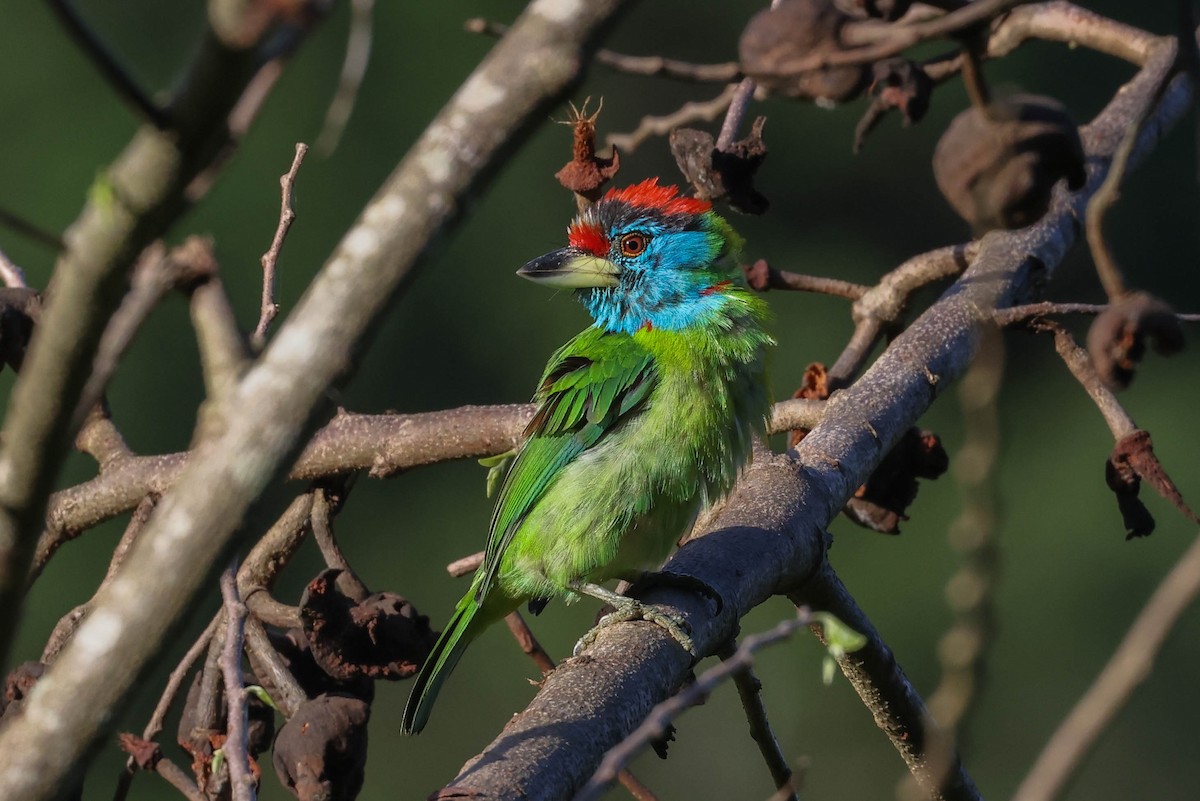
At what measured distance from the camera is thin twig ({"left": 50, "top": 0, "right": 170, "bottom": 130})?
821 millimetres

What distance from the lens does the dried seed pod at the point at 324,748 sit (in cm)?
202

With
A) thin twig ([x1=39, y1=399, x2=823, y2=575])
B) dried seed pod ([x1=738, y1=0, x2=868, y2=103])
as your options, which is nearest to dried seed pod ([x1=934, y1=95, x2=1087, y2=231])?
dried seed pod ([x1=738, y1=0, x2=868, y2=103])

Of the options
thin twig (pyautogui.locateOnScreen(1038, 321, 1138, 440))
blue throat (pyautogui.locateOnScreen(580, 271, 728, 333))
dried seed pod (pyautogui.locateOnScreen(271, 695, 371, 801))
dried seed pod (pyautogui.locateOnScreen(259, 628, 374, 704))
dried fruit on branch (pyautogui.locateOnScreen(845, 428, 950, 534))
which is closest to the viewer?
dried seed pod (pyautogui.locateOnScreen(271, 695, 371, 801))

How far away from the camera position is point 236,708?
153 centimetres

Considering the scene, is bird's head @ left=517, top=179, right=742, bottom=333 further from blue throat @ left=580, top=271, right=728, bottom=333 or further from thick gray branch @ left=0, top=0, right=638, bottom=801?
thick gray branch @ left=0, top=0, right=638, bottom=801

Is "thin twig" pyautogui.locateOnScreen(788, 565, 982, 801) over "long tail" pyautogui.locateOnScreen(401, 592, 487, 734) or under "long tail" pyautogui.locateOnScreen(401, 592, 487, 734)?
under

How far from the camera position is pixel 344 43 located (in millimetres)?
9367

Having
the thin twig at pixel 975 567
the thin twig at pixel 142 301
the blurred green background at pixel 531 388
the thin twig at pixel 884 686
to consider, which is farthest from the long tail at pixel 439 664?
the blurred green background at pixel 531 388

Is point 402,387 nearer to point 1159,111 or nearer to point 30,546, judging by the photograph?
point 1159,111

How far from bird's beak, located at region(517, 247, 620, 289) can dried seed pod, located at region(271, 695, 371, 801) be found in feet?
4.20

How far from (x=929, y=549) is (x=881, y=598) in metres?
0.44

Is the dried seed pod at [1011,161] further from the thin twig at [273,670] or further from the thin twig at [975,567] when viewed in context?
the thin twig at [273,670]

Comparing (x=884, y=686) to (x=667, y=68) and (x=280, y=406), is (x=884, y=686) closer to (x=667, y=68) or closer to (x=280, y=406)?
(x=667, y=68)

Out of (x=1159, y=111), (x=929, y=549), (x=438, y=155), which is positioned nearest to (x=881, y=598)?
(x=929, y=549)
